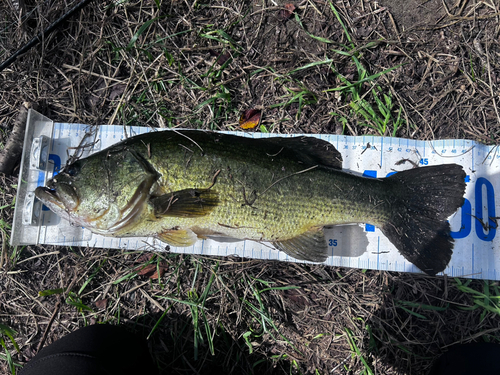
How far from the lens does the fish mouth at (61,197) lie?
8.90ft

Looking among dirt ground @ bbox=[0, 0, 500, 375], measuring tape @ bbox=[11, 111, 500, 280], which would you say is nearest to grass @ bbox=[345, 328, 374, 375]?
dirt ground @ bbox=[0, 0, 500, 375]

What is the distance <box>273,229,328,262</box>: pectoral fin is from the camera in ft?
9.89

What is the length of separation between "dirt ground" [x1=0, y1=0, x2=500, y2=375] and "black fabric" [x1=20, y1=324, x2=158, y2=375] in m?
0.20

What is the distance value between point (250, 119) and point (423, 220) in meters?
2.14

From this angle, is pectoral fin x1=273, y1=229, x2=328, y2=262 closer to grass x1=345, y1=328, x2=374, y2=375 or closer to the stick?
grass x1=345, y1=328, x2=374, y2=375

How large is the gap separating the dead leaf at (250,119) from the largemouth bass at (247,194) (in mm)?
623

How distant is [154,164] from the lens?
2756 mm

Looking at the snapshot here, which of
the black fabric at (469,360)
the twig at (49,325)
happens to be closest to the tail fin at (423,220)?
the black fabric at (469,360)

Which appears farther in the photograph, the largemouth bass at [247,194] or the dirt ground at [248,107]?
the dirt ground at [248,107]

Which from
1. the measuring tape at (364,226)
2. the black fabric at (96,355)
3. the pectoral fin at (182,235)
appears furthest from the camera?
the measuring tape at (364,226)

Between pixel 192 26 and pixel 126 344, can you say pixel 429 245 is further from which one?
pixel 192 26

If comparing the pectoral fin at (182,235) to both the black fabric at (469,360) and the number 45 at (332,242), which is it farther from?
the black fabric at (469,360)

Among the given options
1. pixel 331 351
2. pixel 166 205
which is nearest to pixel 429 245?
pixel 331 351

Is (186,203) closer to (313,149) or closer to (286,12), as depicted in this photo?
(313,149)
